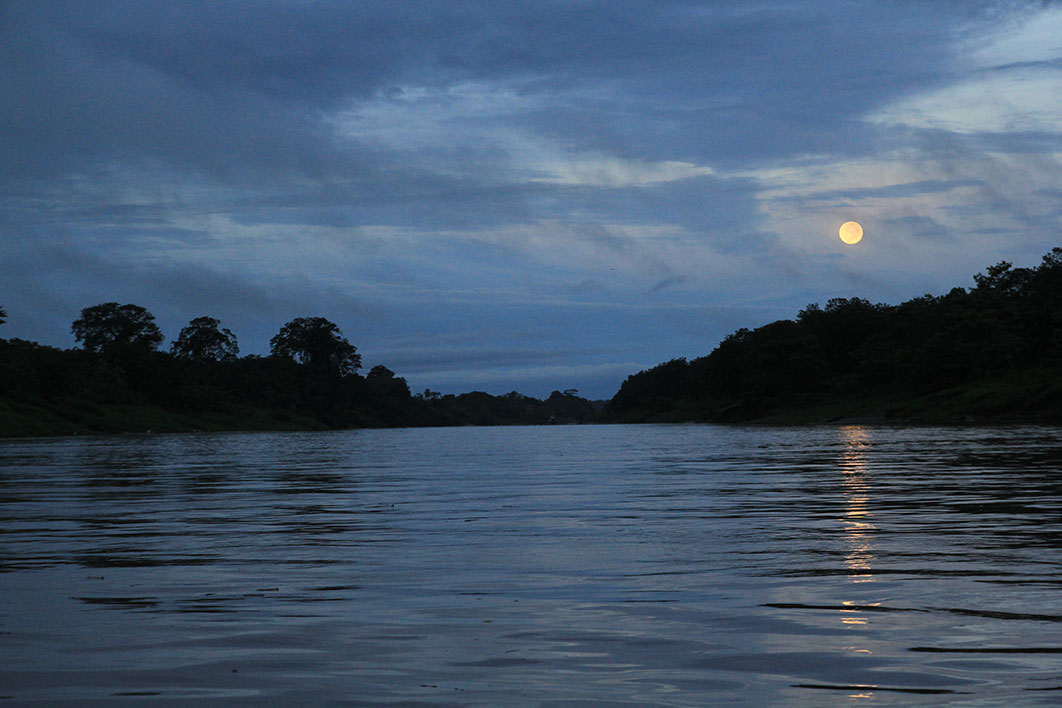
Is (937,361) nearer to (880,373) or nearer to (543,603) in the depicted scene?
(880,373)

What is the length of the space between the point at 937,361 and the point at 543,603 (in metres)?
142

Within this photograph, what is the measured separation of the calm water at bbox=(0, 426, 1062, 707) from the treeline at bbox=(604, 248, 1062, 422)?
9758 cm

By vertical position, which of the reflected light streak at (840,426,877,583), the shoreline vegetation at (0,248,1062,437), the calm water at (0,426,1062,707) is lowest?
the calm water at (0,426,1062,707)

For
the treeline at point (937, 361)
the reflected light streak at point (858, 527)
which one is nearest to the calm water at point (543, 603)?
the reflected light streak at point (858, 527)

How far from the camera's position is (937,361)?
14288cm

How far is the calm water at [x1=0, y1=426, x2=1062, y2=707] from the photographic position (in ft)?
24.7

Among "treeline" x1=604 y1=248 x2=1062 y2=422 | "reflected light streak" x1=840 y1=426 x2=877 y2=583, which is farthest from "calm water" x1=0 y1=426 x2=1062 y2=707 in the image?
"treeline" x1=604 y1=248 x2=1062 y2=422

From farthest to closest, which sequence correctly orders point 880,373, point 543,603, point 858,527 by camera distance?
point 880,373, point 858,527, point 543,603

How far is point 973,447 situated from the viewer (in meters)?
51.6

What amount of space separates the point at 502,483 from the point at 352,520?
12211mm

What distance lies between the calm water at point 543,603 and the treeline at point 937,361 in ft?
320

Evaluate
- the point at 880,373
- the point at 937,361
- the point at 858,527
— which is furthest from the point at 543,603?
the point at 880,373

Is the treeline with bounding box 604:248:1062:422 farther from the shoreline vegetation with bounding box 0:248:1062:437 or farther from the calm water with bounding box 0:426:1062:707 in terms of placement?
the calm water with bounding box 0:426:1062:707

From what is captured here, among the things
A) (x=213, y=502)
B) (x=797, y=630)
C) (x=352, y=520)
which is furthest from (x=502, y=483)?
(x=797, y=630)
